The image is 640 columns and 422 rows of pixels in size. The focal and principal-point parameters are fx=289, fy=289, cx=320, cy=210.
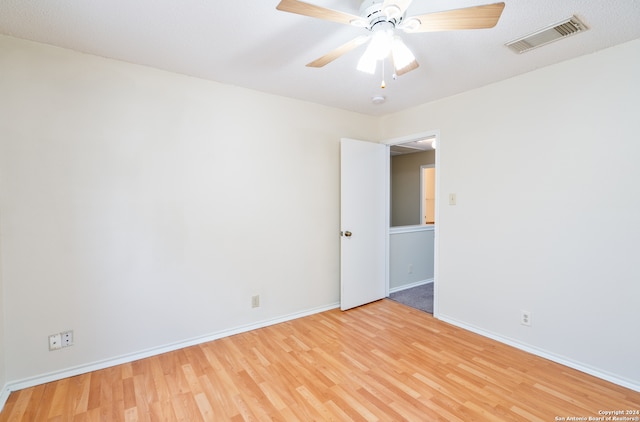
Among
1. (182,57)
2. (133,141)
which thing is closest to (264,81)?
(182,57)

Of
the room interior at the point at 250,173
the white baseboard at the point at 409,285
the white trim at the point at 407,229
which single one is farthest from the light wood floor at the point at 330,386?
the white trim at the point at 407,229

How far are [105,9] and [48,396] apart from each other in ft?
8.06

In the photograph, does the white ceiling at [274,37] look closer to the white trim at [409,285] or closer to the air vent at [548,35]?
the air vent at [548,35]

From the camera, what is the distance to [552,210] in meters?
2.34

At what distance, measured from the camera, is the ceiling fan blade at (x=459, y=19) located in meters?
1.24

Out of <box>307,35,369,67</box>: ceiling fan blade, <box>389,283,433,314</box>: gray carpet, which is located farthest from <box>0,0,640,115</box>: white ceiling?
<box>389,283,433,314</box>: gray carpet

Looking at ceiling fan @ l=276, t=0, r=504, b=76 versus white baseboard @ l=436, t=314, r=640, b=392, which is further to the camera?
white baseboard @ l=436, t=314, r=640, b=392

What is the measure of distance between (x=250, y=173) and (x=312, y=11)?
1.78 m

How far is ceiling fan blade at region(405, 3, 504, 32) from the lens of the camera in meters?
1.24

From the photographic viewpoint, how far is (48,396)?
1.91 m

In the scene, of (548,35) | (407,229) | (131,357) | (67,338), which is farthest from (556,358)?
(67,338)

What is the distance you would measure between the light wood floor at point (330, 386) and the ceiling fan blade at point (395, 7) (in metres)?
2.18

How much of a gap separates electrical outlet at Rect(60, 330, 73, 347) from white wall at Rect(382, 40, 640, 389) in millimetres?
3329

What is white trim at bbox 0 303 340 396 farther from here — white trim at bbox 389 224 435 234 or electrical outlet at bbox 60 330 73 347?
white trim at bbox 389 224 435 234
